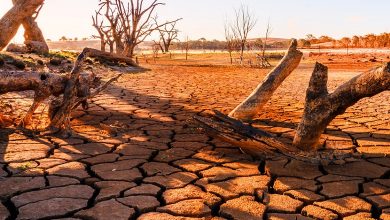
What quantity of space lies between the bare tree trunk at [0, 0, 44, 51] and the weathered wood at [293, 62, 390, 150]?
536 cm

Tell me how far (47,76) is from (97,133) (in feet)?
3.02

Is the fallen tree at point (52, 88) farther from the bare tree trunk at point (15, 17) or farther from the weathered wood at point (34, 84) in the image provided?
the bare tree trunk at point (15, 17)

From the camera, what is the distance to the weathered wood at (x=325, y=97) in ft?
10.0

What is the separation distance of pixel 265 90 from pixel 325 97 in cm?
203

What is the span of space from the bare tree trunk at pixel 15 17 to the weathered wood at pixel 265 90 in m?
4.14


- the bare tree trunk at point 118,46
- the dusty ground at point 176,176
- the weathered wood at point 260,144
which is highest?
the bare tree trunk at point 118,46

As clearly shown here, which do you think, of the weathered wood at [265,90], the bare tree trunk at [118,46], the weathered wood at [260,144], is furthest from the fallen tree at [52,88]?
the bare tree trunk at [118,46]

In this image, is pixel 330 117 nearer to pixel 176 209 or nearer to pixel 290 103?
pixel 176 209

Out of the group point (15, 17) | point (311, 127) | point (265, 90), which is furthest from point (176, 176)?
point (15, 17)

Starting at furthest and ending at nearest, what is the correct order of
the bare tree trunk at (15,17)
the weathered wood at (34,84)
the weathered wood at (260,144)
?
the bare tree trunk at (15,17) < the weathered wood at (34,84) < the weathered wood at (260,144)

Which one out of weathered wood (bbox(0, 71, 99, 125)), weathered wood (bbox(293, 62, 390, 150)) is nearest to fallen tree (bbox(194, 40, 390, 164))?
weathered wood (bbox(293, 62, 390, 150))

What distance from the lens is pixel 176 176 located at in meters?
3.21

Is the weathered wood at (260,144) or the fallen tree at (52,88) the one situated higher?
the fallen tree at (52,88)

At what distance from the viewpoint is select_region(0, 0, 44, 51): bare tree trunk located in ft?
23.6
